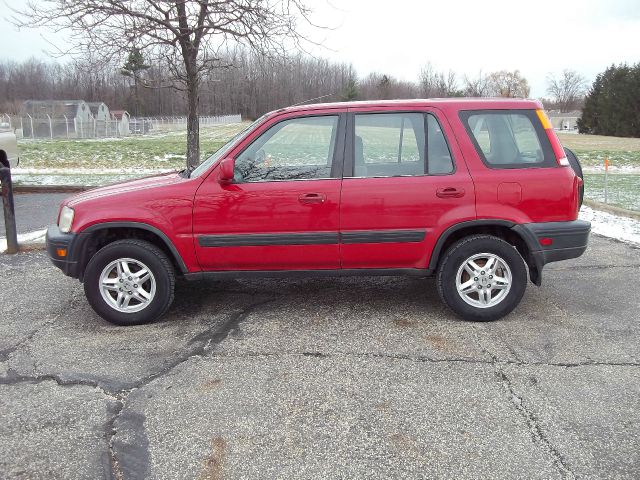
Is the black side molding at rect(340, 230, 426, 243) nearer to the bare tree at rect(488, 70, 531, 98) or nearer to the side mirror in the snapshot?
the side mirror

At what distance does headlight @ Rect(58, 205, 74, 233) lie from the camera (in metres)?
4.49

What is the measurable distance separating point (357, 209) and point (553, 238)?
1.59m

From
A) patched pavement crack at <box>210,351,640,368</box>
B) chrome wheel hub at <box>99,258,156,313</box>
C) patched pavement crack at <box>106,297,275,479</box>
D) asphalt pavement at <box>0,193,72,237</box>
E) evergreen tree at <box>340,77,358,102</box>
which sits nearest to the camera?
patched pavement crack at <box>106,297,275,479</box>

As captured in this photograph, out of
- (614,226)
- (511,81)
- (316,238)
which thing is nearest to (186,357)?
(316,238)

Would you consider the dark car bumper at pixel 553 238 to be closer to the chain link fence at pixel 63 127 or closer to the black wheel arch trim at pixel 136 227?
the black wheel arch trim at pixel 136 227

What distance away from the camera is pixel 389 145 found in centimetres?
449

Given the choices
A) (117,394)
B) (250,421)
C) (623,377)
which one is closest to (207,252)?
(117,394)

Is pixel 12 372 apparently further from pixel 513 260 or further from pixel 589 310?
pixel 589 310

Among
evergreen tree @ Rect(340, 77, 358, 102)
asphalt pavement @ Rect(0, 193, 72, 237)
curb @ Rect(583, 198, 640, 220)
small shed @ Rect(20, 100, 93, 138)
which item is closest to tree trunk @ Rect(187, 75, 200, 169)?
asphalt pavement @ Rect(0, 193, 72, 237)

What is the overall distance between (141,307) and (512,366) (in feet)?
9.57

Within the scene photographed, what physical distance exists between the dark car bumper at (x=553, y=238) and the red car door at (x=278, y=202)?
1554 mm

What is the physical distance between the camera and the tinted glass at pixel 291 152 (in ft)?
14.5

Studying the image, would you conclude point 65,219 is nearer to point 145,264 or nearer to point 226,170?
point 145,264

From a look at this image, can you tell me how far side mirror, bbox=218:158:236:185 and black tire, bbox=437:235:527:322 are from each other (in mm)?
1859
